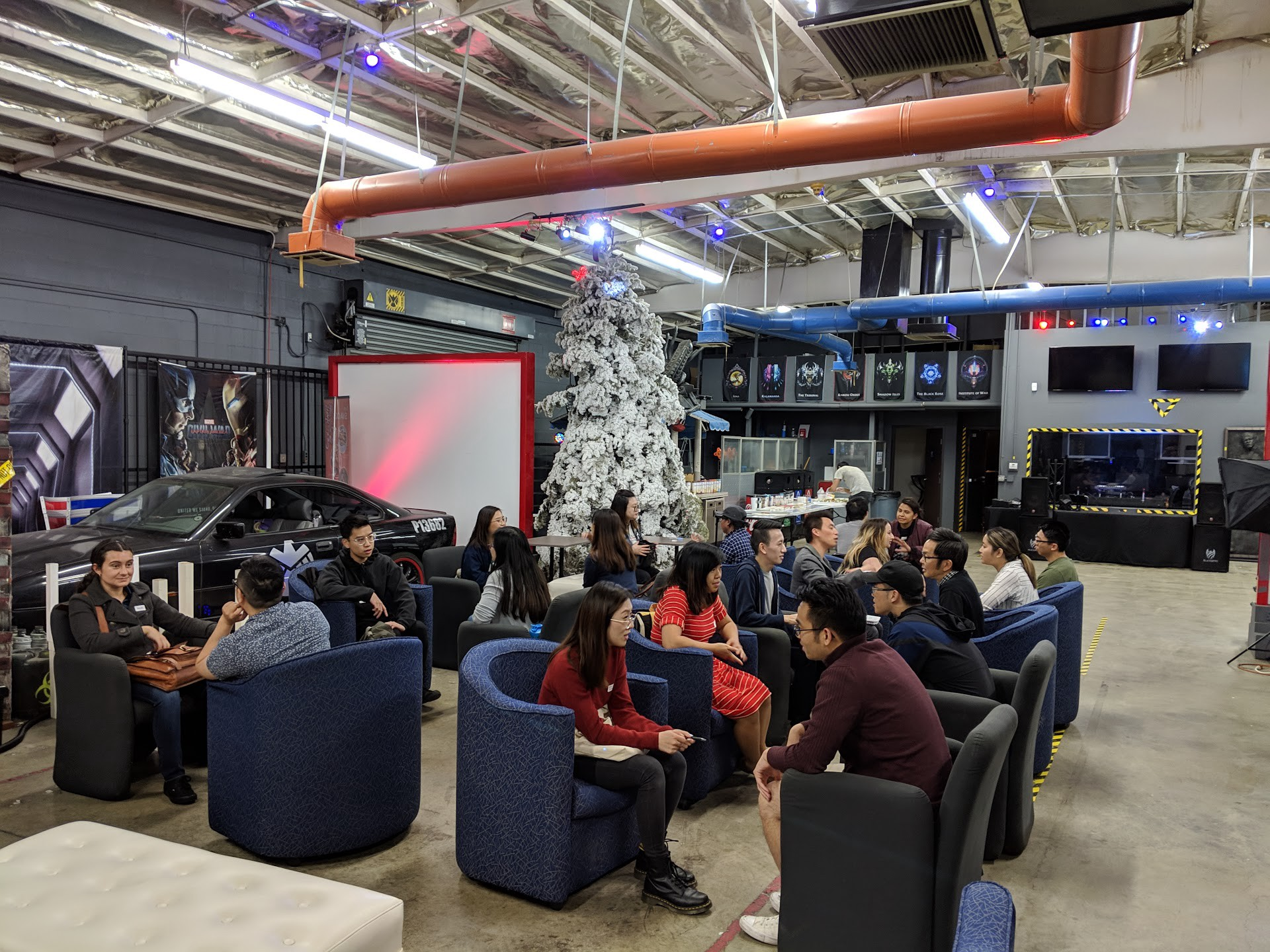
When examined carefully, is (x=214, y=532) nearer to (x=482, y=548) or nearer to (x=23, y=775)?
(x=482, y=548)

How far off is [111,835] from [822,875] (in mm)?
2199

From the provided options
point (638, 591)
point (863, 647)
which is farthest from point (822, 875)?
point (638, 591)

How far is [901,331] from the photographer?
39.9ft

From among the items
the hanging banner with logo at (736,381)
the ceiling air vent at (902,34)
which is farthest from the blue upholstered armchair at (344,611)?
the hanging banner with logo at (736,381)

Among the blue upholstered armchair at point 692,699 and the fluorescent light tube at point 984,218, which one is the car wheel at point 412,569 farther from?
the fluorescent light tube at point 984,218

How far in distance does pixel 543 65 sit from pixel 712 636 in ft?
15.8

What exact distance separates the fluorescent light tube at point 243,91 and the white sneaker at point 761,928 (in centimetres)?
623

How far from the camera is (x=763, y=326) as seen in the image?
14312 millimetres

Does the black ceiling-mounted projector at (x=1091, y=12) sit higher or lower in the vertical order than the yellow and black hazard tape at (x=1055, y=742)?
higher

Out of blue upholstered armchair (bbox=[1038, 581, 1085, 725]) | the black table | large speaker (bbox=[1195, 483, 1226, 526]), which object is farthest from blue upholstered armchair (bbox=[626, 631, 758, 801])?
large speaker (bbox=[1195, 483, 1226, 526])

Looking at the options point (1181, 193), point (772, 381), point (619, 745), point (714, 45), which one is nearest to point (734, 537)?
point (619, 745)

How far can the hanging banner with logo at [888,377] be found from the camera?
1847 centimetres

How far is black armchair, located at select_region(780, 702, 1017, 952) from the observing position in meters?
2.66

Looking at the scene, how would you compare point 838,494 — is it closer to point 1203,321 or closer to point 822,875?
point 1203,321
